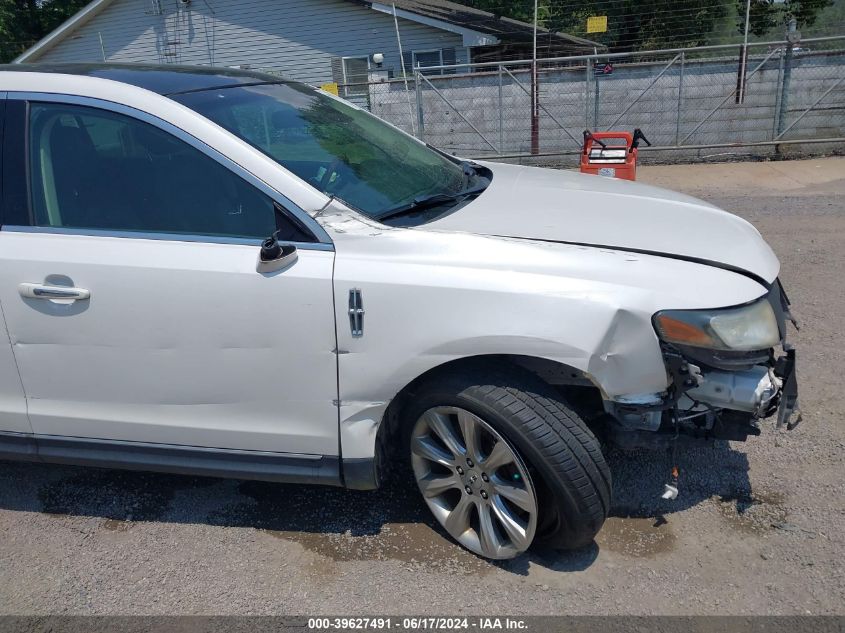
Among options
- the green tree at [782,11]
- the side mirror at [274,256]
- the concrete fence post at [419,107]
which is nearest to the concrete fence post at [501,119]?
the concrete fence post at [419,107]

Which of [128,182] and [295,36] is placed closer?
[128,182]

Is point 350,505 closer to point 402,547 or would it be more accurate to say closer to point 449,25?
point 402,547

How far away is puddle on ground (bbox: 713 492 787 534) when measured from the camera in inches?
116

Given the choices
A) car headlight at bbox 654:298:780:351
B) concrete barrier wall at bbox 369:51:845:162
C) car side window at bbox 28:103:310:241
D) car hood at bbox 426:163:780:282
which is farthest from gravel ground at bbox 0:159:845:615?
concrete barrier wall at bbox 369:51:845:162

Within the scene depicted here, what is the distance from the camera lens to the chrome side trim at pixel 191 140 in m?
2.65

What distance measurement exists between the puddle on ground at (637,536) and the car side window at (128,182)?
1830mm

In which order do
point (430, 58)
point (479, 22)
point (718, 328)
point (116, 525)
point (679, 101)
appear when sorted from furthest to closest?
point (479, 22) < point (430, 58) < point (679, 101) < point (116, 525) < point (718, 328)

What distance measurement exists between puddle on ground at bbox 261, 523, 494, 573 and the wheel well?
331 millimetres

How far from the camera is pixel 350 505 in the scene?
3240mm

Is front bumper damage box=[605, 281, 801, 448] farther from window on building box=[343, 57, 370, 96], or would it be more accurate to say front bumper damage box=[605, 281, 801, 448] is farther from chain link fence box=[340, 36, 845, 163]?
window on building box=[343, 57, 370, 96]

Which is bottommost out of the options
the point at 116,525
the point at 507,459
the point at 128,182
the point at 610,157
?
the point at 116,525

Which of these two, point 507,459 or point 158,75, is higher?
point 158,75

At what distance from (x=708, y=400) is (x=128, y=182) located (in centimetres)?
239

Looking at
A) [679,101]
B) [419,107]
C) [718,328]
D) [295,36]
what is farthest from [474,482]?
[295,36]
